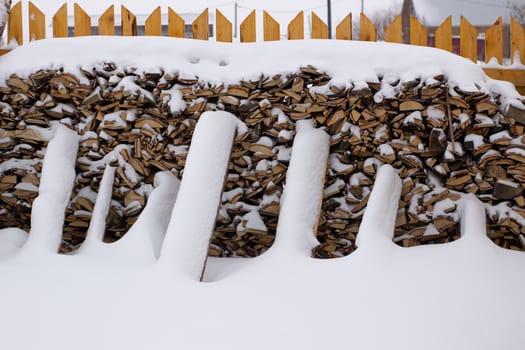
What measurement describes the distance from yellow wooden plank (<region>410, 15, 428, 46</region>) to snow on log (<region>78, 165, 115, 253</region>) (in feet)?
6.75

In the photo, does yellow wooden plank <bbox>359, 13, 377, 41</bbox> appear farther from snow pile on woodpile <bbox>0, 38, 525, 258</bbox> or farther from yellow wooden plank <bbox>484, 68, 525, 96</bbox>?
yellow wooden plank <bbox>484, 68, 525, 96</bbox>

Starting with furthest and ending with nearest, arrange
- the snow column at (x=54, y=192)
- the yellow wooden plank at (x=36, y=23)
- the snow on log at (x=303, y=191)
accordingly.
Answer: the yellow wooden plank at (x=36, y=23)
the snow column at (x=54, y=192)
the snow on log at (x=303, y=191)

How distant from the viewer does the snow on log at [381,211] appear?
2.04 m

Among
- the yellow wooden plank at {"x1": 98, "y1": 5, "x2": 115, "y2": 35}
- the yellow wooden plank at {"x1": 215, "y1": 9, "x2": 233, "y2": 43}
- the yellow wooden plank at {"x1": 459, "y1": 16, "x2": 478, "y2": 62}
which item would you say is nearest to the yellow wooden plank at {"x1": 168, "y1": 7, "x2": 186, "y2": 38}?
the yellow wooden plank at {"x1": 215, "y1": 9, "x2": 233, "y2": 43}

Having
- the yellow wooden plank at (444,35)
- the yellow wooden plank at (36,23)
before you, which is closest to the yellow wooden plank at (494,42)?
the yellow wooden plank at (444,35)

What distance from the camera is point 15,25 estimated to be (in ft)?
9.86

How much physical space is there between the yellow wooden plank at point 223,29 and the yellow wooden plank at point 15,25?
1.33 metres

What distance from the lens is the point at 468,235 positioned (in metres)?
2.17

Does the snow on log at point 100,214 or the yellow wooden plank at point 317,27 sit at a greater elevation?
the yellow wooden plank at point 317,27

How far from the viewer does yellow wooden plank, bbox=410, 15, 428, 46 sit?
2.87 meters

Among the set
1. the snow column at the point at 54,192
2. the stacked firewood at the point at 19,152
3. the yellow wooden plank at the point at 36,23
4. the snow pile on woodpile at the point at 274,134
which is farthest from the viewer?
the yellow wooden plank at the point at 36,23

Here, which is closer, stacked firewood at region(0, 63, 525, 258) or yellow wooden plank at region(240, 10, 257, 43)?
stacked firewood at region(0, 63, 525, 258)

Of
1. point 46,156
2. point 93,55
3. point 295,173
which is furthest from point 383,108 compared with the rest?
point 46,156

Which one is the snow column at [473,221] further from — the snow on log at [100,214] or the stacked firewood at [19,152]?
the stacked firewood at [19,152]
